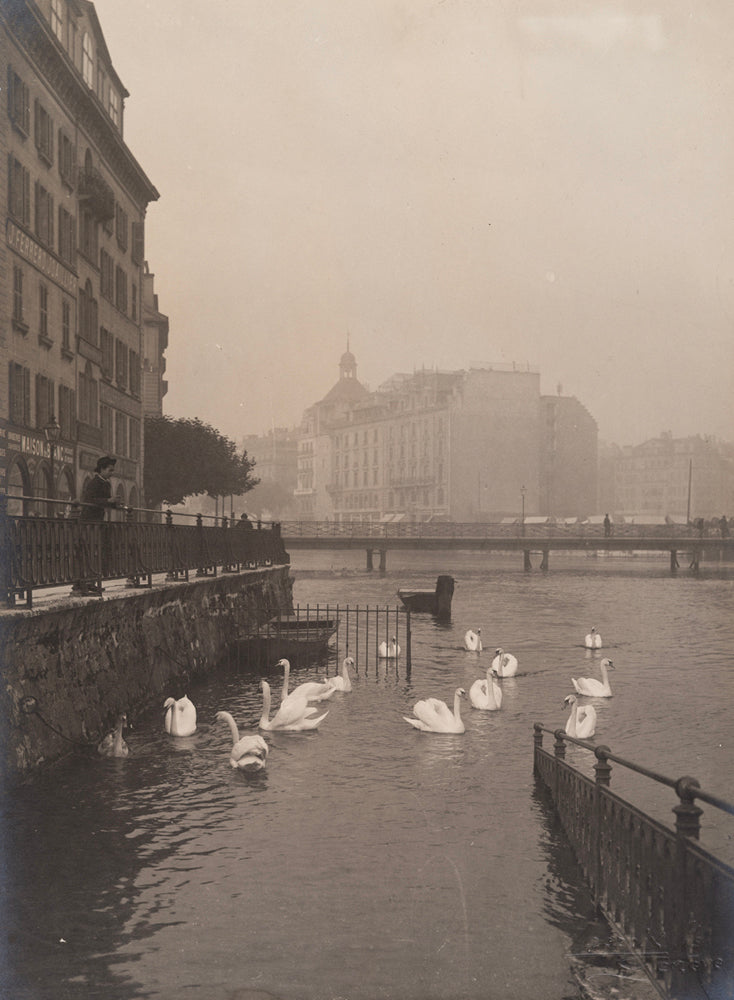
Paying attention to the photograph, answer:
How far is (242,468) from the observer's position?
2389 inches

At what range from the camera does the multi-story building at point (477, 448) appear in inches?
4321

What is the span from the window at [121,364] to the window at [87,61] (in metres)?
9.93

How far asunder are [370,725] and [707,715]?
5869 mm

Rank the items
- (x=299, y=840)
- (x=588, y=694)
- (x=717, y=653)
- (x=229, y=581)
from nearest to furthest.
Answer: (x=299, y=840) → (x=588, y=694) → (x=229, y=581) → (x=717, y=653)

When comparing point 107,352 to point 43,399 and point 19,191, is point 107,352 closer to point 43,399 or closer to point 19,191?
point 43,399

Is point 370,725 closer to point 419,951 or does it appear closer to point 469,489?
point 419,951

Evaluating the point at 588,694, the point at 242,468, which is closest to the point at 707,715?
the point at 588,694

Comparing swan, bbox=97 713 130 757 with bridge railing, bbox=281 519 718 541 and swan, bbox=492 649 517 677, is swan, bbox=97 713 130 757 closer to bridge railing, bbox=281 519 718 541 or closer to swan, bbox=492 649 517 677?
swan, bbox=492 649 517 677

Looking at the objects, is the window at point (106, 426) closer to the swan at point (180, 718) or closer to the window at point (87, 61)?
the window at point (87, 61)

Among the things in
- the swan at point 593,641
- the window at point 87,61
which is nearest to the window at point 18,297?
the window at point 87,61

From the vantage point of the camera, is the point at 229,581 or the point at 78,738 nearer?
the point at 78,738

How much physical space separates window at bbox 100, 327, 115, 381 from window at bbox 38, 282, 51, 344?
7.09 meters

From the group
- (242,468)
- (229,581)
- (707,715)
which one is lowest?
(707,715)

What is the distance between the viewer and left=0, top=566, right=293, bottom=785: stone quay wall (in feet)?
39.0
